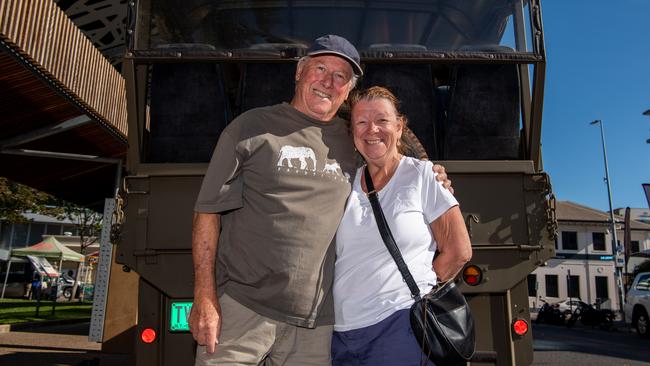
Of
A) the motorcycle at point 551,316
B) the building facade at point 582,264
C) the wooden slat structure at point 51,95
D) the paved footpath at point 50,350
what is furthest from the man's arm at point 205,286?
the building facade at point 582,264

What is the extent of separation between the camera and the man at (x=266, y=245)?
2.12 m

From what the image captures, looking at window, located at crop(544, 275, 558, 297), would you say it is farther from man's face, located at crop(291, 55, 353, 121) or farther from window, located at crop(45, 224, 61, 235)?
window, located at crop(45, 224, 61, 235)

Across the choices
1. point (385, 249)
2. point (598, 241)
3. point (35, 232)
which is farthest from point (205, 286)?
point (35, 232)

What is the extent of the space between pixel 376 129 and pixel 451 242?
555mm

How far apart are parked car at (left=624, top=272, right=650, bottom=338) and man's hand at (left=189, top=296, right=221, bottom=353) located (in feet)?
54.8

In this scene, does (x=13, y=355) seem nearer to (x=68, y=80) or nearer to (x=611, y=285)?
(x=68, y=80)

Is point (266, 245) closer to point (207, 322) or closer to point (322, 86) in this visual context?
point (207, 322)

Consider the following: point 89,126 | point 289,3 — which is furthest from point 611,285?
point 289,3

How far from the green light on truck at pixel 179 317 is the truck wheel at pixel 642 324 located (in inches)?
642

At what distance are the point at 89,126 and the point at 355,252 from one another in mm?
9938

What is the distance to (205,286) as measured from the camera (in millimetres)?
2133

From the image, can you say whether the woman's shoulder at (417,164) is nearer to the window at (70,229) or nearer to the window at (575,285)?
the window at (575,285)

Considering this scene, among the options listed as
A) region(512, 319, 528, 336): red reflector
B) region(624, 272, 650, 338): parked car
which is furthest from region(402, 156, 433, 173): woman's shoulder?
region(624, 272, 650, 338): parked car

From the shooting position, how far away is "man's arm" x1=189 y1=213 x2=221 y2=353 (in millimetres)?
2096
